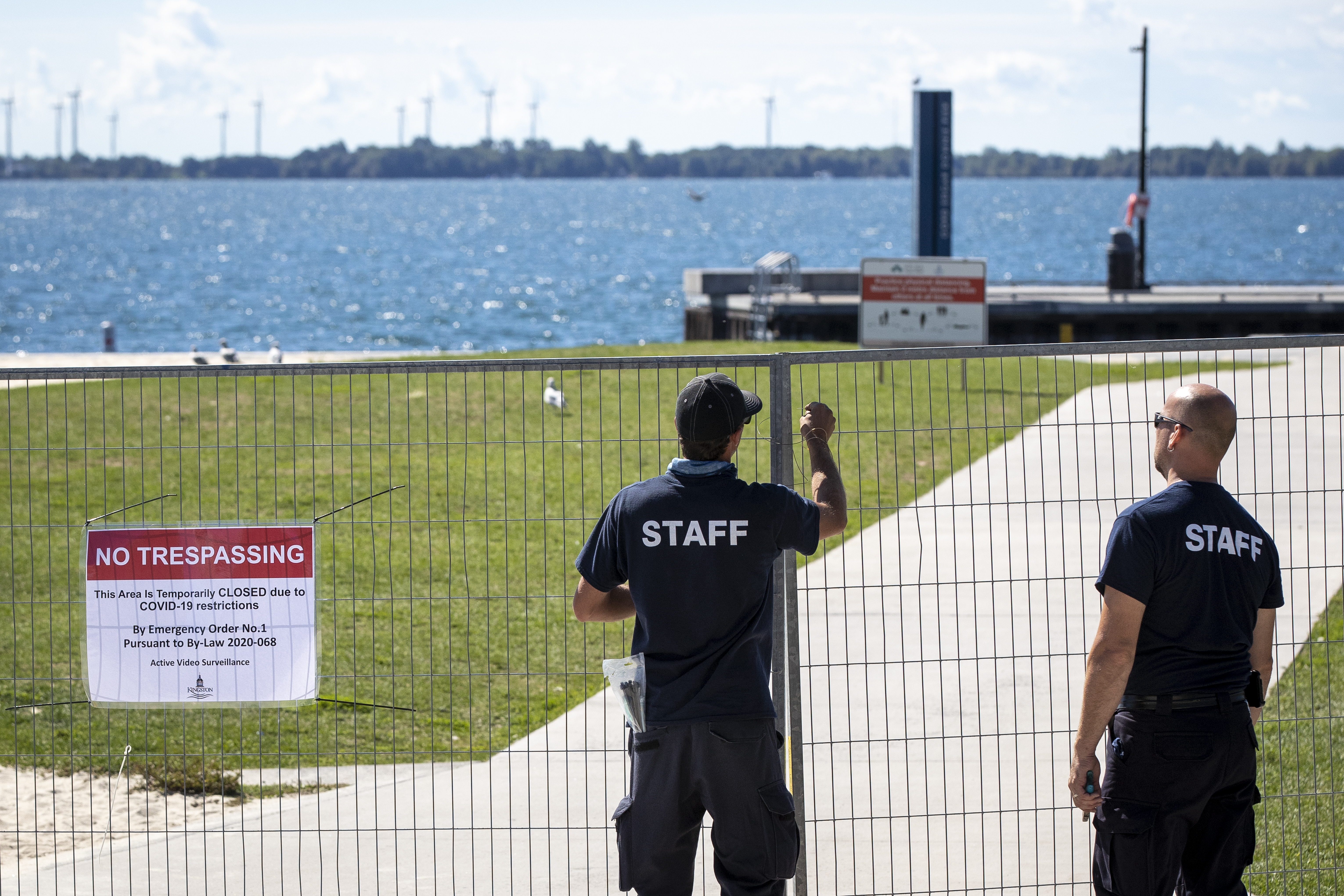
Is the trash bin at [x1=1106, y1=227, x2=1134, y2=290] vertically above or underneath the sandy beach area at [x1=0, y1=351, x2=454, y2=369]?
above

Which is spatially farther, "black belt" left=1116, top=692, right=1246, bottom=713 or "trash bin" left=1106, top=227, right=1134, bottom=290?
"trash bin" left=1106, top=227, right=1134, bottom=290

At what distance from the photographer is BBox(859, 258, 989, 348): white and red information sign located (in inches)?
758

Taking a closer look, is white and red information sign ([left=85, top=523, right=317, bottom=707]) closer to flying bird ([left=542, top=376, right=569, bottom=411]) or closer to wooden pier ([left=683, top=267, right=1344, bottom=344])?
flying bird ([left=542, top=376, right=569, bottom=411])

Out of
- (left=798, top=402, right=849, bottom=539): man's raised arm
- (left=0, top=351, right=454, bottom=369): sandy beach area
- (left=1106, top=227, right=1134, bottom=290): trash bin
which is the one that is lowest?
(left=798, top=402, right=849, bottom=539): man's raised arm

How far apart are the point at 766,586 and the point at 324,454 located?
11612 mm

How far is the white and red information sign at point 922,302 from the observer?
63.2 feet

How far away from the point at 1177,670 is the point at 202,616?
10.6ft

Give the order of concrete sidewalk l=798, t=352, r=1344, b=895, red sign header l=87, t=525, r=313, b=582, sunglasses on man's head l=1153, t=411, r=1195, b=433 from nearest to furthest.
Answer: sunglasses on man's head l=1153, t=411, r=1195, b=433 → red sign header l=87, t=525, r=313, b=582 → concrete sidewalk l=798, t=352, r=1344, b=895

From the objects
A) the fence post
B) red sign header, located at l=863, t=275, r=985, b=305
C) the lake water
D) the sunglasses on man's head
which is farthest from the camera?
the lake water

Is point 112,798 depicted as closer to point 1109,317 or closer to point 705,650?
point 705,650

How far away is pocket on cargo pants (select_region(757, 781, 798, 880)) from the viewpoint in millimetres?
3854

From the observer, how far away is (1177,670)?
3.90 m

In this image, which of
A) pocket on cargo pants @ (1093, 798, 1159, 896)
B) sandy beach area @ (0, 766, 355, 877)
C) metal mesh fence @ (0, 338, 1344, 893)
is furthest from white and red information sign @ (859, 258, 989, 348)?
pocket on cargo pants @ (1093, 798, 1159, 896)

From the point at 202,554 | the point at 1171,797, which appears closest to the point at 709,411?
the point at 1171,797
